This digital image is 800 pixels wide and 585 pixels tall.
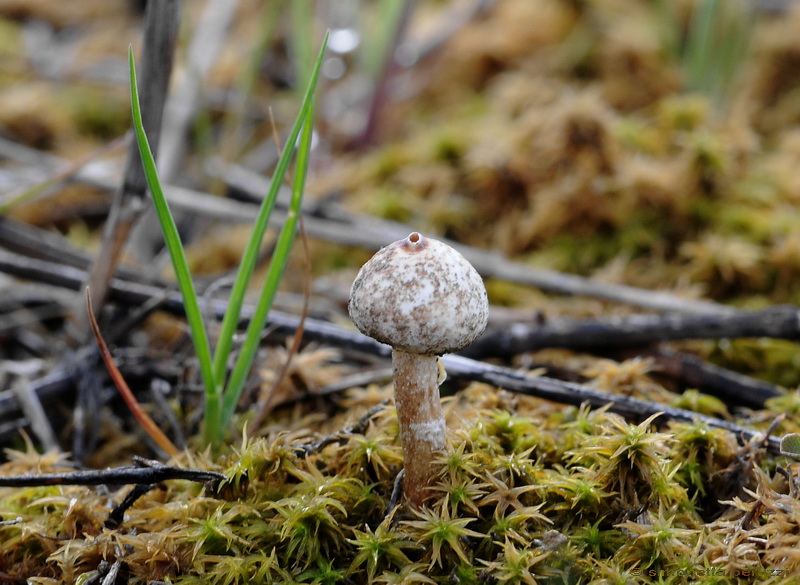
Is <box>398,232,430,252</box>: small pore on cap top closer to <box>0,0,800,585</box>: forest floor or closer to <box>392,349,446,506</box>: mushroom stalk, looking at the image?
<box>392,349,446,506</box>: mushroom stalk

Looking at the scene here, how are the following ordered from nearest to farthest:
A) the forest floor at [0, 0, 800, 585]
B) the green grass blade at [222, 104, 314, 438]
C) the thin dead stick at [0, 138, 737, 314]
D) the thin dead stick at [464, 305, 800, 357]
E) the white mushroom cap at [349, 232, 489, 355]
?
the white mushroom cap at [349, 232, 489, 355] < the forest floor at [0, 0, 800, 585] < the green grass blade at [222, 104, 314, 438] < the thin dead stick at [464, 305, 800, 357] < the thin dead stick at [0, 138, 737, 314]

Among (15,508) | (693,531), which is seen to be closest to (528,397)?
(693,531)

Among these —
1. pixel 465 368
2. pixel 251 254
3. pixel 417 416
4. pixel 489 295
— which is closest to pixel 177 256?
pixel 251 254

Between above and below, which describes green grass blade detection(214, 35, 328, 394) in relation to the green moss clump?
above

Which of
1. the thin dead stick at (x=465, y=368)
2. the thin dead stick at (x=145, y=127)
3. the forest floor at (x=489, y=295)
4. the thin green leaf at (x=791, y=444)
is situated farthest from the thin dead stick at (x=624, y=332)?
the thin dead stick at (x=145, y=127)

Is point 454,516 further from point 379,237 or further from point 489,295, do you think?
point 379,237

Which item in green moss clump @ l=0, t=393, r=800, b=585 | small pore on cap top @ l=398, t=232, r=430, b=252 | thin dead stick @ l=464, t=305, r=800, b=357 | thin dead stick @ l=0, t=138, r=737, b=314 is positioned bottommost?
green moss clump @ l=0, t=393, r=800, b=585

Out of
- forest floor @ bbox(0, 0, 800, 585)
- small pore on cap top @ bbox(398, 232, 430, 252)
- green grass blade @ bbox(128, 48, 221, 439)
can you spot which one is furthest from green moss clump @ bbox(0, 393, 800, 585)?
small pore on cap top @ bbox(398, 232, 430, 252)
